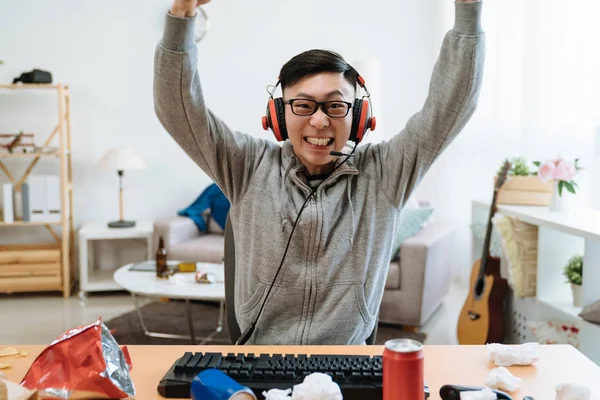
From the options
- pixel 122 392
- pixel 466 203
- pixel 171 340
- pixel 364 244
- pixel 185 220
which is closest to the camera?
pixel 122 392

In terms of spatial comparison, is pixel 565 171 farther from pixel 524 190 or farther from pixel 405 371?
pixel 405 371

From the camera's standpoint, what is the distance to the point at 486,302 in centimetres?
284

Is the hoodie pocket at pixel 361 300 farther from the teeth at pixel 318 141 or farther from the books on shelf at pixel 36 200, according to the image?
the books on shelf at pixel 36 200

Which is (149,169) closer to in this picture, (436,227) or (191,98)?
(436,227)

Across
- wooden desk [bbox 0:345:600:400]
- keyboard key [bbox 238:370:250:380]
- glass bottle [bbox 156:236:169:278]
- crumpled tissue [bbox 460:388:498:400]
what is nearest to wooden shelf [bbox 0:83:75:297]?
glass bottle [bbox 156:236:169:278]

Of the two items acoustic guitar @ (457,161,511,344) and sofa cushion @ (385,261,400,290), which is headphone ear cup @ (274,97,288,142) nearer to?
acoustic guitar @ (457,161,511,344)

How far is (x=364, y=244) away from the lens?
134 centimetres

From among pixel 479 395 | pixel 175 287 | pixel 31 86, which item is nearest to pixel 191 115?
pixel 479 395

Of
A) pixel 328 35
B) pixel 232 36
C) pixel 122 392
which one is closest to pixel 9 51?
pixel 232 36

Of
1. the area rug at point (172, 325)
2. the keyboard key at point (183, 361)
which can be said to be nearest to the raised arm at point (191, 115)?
the keyboard key at point (183, 361)

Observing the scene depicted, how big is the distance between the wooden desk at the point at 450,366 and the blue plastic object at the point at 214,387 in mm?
146

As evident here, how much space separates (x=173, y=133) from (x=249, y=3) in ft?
11.6

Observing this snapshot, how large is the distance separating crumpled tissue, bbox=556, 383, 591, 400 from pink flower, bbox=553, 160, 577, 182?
79.6 inches

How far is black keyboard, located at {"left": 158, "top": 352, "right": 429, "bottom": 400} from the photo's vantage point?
94 cm
